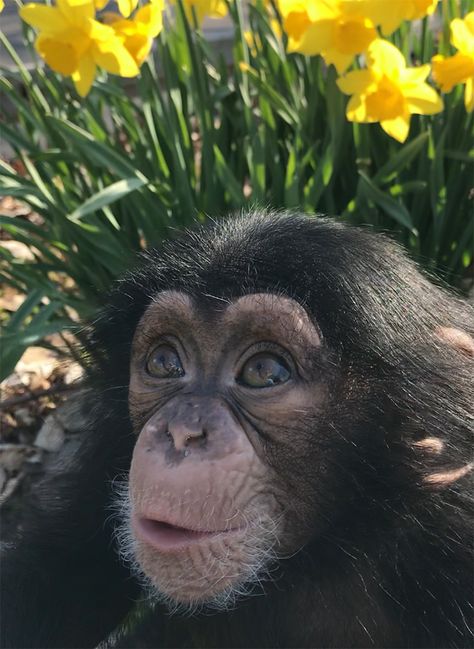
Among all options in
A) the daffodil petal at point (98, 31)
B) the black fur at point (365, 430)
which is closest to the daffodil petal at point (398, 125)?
the black fur at point (365, 430)

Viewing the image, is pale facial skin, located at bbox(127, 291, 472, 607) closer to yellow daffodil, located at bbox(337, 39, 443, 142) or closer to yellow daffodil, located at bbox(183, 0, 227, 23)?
yellow daffodil, located at bbox(337, 39, 443, 142)

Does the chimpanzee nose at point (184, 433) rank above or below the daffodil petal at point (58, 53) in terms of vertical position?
below

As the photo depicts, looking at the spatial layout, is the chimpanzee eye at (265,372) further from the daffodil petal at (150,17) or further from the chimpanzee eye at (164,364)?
the daffodil petal at (150,17)

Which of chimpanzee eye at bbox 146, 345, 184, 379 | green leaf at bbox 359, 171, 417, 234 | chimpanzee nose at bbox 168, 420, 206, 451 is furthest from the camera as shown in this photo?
green leaf at bbox 359, 171, 417, 234

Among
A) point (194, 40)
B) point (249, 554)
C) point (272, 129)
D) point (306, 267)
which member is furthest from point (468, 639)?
point (194, 40)

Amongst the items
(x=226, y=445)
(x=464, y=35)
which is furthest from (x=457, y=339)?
(x=464, y=35)

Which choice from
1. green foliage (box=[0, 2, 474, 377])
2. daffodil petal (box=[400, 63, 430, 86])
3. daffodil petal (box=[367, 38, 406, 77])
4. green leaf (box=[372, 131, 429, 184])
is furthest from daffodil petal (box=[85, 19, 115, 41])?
green leaf (box=[372, 131, 429, 184])

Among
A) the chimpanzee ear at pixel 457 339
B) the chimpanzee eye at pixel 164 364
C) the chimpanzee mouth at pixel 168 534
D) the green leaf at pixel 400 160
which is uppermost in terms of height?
the green leaf at pixel 400 160

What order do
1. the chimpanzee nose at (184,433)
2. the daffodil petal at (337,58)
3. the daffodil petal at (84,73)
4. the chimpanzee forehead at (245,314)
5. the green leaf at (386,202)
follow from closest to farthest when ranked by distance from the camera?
the chimpanzee nose at (184,433)
the chimpanzee forehead at (245,314)
the daffodil petal at (337,58)
the daffodil petal at (84,73)
the green leaf at (386,202)

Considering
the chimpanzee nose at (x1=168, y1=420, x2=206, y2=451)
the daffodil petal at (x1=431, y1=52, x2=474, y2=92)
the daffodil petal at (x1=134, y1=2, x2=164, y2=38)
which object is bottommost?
the chimpanzee nose at (x1=168, y1=420, x2=206, y2=451)
